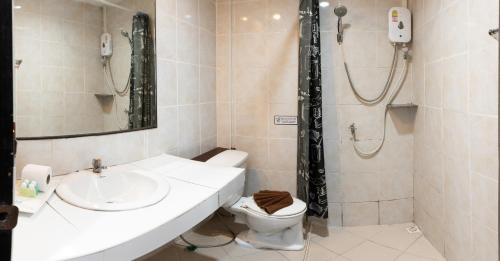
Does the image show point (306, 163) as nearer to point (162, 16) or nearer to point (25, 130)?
point (162, 16)

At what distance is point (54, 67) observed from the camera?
134cm

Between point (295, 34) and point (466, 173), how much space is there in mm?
1556

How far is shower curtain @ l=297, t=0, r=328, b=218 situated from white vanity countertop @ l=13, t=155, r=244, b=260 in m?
1.10

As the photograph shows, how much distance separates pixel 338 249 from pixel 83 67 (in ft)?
6.59

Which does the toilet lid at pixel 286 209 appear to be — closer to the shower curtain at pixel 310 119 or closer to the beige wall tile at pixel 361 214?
the shower curtain at pixel 310 119

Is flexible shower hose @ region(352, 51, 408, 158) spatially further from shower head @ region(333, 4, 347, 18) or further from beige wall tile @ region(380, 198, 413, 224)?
shower head @ region(333, 4, 347, 18)

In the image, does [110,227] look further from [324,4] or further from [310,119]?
[324,4]

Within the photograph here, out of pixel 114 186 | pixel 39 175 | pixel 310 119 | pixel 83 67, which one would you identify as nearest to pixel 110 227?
pixel 39 175

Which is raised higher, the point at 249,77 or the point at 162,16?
the point at 162,16

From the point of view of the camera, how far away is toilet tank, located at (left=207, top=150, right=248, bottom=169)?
210 cm

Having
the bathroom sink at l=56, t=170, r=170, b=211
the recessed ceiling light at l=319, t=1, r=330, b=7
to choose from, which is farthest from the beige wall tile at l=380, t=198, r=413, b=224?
the bathroom sink at l=56, t=170, r=170, b=211

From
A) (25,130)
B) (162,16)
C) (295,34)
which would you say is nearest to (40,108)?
(25,130)

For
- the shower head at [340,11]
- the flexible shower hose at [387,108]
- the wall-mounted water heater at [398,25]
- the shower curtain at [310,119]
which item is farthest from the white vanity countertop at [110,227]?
the wall-mounted water heater at [398,25]

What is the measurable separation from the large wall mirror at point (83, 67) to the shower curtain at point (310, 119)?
1111mm
